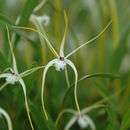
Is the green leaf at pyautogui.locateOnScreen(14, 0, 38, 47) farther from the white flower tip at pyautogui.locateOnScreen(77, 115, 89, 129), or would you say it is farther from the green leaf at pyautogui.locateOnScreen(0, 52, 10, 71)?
the white flower tip at pyautogui.locateOnScreen(77, 115, 89, 129)

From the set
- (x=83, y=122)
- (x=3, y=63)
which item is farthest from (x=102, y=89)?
(x=3, y=63)

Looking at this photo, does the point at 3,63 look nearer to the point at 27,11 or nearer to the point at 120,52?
the point at 27,11

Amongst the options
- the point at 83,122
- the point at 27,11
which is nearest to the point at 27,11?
the point at 27,11

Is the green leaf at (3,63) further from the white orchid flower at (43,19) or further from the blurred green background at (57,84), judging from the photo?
the white orchid flower at (43,19)

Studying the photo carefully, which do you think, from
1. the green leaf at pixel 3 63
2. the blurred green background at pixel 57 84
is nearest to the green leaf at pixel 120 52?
the blurred green background at pixel 57 84

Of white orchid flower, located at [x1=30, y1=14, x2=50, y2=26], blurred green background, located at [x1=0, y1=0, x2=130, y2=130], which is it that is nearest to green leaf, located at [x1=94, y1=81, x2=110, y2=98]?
blurred green background, located at [x1=0, y1=0, x2=130, y2=130]

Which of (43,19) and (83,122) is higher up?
(43,19)

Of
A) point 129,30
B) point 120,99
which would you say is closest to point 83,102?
point 120,99

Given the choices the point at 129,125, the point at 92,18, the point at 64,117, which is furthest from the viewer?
the point at 92,18

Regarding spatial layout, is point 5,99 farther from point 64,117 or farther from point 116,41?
point 116,41

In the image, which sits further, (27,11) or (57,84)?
(57,84)

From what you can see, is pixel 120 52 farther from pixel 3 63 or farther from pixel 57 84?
pixel 3 63
